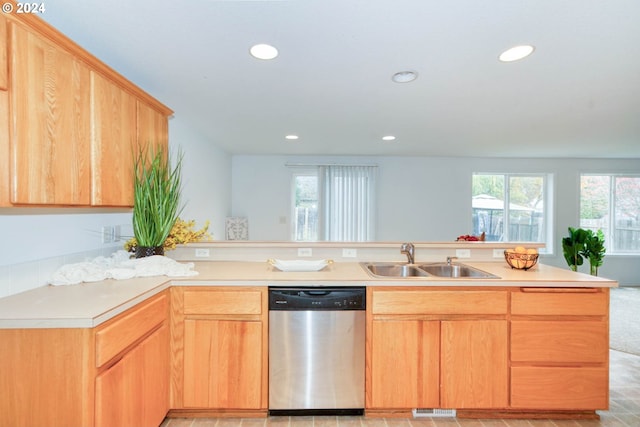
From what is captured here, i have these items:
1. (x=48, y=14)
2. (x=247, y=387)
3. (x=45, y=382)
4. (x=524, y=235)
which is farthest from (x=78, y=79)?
(x=524, y=235)

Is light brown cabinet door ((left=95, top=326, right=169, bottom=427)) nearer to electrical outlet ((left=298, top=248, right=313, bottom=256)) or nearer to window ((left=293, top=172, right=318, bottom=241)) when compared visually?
electrical outlet ((left=298, top=248, right=313, bottom=256))

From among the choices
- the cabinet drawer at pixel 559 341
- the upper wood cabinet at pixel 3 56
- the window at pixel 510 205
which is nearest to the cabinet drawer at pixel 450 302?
the cabinet drawer at pixel 559 341

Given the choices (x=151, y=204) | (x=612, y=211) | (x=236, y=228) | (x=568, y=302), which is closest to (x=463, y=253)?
(x=568, y=302)

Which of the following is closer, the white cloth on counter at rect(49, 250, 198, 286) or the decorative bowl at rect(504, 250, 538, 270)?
the white cloth on counter at rect(49, 250, 198, 286)

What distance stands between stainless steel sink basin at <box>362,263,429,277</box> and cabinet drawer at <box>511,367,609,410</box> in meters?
0.83

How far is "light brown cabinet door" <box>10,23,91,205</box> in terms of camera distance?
1157mm

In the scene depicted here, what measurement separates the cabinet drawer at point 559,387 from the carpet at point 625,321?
1597 mm

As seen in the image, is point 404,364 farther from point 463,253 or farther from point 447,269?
point 463,253

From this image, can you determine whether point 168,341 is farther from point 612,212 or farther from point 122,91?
point 612,212

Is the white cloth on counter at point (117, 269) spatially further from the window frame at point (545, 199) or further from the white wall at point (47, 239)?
the window frame at point (545, 199)

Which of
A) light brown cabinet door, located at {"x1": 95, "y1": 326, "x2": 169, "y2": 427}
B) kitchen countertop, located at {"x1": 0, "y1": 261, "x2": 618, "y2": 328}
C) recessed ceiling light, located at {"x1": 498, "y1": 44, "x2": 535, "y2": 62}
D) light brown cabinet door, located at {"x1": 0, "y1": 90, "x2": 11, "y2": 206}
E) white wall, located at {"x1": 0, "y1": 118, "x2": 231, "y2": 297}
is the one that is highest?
recessed ceiling light, located at {"x1": 498, "y1": 44, "x2": 535, "y2": 62}

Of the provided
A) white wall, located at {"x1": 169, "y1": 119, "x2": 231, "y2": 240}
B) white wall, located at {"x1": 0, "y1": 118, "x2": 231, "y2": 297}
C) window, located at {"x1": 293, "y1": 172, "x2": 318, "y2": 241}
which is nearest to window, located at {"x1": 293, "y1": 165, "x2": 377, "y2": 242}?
window, located at {"x1": 293, "y1": 172, "x2": 318, "y2": 241}

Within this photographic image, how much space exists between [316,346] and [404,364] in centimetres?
54

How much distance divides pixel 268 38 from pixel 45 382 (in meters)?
1.77
